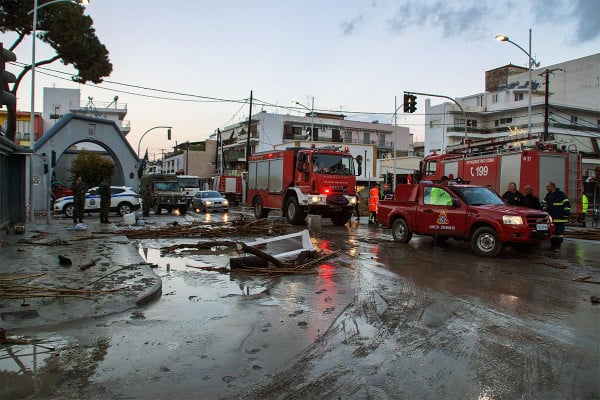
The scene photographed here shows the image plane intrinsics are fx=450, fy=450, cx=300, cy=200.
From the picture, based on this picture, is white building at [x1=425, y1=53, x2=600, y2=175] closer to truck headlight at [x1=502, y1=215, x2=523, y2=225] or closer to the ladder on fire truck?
the ladder on fire truck

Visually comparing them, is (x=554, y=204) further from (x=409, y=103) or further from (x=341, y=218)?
(x=409, y=103)

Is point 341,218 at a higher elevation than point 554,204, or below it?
below

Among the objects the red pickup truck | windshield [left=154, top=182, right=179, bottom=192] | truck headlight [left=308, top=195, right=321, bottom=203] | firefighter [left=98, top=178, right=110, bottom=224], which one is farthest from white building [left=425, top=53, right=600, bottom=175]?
the red pickup truck

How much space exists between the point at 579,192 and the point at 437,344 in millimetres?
13096

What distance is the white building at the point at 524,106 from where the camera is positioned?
54.3 metres

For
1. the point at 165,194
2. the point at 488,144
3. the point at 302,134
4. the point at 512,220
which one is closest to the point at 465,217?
the point at 512,220

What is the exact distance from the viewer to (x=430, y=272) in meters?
8.86

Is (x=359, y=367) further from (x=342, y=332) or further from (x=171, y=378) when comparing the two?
(x=171, y=378)

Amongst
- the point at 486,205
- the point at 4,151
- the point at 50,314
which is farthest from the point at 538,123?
the point at 50,314

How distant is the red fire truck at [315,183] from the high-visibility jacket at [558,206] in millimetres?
7303

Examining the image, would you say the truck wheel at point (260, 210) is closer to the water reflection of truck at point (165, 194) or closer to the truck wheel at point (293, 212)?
the truck wheel at point (293, 212)

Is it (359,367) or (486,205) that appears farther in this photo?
(486,205)

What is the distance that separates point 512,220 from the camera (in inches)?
403

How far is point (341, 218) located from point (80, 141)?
22252 mm
